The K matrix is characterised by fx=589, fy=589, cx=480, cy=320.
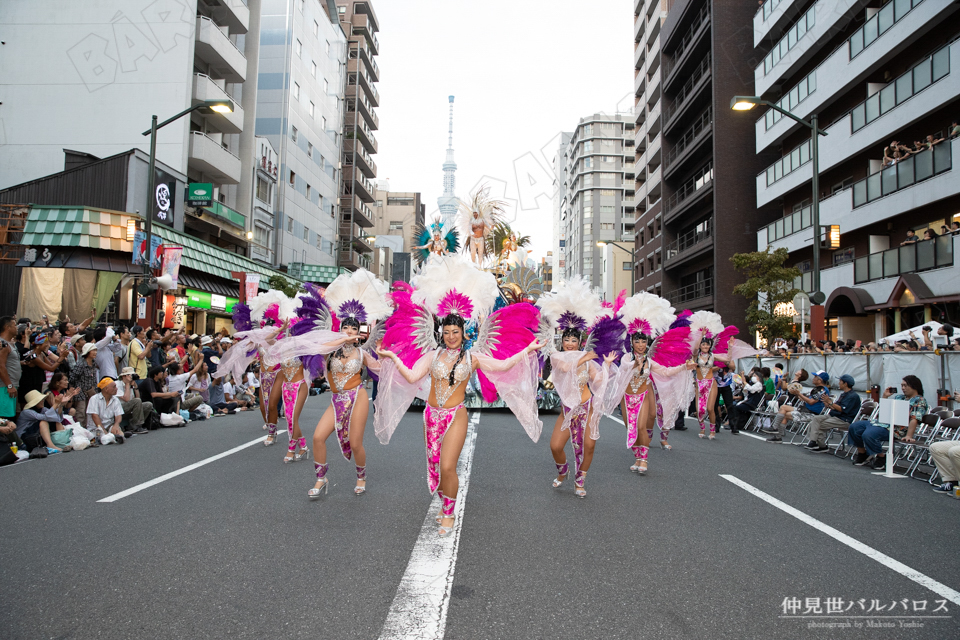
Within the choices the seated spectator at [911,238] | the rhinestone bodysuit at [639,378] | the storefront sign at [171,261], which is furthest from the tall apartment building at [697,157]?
the storefront sign at [171,261]

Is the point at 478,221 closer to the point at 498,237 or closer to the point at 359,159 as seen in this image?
the point at 498,237

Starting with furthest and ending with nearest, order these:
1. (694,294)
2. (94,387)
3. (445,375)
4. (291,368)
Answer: (694,294)
(94,387)
(291,368)
(445,375)

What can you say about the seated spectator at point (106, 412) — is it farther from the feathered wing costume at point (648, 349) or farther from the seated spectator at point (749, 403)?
the seated spectator at point (749, 403)

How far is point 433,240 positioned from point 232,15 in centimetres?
2001

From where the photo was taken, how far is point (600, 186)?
83.1 metres

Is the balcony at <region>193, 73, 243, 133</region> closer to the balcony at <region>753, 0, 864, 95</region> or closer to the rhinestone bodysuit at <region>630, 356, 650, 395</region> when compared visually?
the rhinestone bodysuit at <region>630, 356, 650, 395</region>

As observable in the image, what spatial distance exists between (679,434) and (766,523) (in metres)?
6.81

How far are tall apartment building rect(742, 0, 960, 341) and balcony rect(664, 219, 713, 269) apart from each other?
6274 mm

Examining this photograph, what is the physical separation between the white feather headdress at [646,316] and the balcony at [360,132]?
4767 cm

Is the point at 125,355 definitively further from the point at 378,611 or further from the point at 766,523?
the point at 766,523

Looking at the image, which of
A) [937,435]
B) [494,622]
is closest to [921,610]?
[494,622]

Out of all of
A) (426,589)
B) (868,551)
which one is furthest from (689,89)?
(426,589)

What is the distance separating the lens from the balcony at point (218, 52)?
80.0 ft

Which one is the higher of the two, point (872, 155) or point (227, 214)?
point (872, 155)
